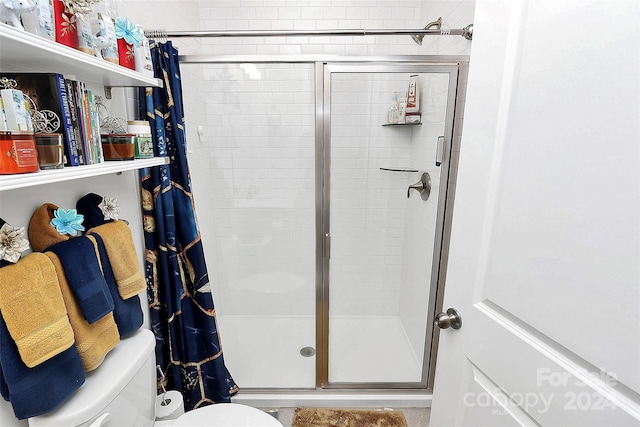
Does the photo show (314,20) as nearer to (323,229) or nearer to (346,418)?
(323,229)

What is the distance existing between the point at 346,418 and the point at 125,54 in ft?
6.20

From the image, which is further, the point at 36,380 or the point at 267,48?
the point at 267,48

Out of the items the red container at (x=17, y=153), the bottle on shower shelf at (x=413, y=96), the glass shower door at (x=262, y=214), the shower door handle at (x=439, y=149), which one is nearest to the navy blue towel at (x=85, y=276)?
the red container at (x=17, y=153)

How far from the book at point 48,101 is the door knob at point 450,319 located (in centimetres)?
108

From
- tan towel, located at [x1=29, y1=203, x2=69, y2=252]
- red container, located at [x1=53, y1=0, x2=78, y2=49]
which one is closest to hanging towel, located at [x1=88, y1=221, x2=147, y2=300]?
tan towel, located at [x1=29, y1=203, x2=69, y2=252]

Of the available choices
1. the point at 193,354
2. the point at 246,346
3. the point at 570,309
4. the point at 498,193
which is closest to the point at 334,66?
the point at 498,193

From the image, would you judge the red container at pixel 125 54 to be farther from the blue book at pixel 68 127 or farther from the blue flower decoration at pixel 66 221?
the blue flower decoration at pixel 66 221

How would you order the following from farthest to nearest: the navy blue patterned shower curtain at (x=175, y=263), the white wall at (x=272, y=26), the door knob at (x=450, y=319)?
1. the white wall at (x=272, y=26)
2. the navy blue patterned shower curtain at (x=175, y=263)
3. the door knob at (x=450, y=319)

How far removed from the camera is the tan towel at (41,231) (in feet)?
2.58

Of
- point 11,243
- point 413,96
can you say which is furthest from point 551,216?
point 413,96

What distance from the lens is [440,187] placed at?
5.27 ft

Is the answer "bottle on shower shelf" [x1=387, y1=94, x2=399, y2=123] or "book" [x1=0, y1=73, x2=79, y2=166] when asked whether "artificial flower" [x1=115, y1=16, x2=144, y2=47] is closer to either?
"book" [x1=0, y1=73, x2=79, y2=166]

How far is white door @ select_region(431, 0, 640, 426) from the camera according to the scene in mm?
459

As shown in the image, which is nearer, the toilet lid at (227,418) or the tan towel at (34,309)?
the tan towel at (34,309)
